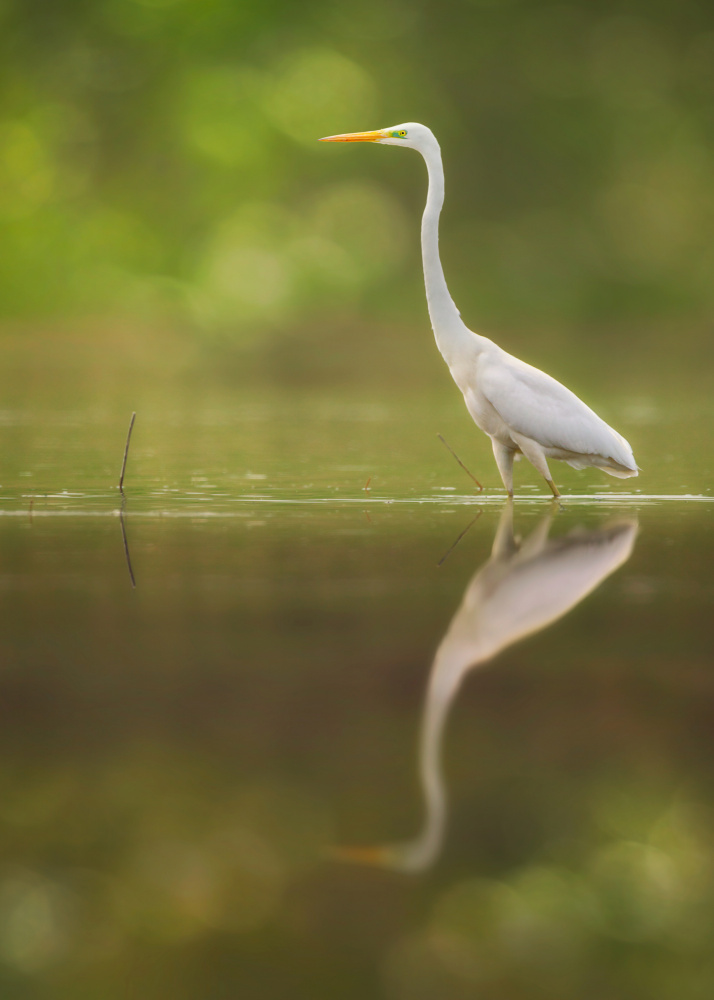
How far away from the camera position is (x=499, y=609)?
10.1 ft

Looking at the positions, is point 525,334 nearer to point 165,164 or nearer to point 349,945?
point 165,164

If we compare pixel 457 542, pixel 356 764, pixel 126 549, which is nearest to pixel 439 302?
pixel 457 542

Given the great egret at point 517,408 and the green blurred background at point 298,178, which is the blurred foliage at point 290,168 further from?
the great egret at point 517,408

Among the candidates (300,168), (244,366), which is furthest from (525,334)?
(244,366)

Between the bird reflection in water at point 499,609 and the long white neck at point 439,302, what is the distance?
0.89 m

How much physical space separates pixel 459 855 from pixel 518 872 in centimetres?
8

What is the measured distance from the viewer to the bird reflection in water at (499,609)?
1.80 metres

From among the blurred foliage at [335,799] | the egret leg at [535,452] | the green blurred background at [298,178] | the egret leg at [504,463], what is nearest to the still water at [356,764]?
the blurred foliage at [335,799]

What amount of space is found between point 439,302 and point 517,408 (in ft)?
1.98

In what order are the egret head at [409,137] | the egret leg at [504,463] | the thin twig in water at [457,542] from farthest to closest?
the egret head at [409,137] < the egret leg at [504,463] < the thin twig in water at [457,542]

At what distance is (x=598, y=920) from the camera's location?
165cm

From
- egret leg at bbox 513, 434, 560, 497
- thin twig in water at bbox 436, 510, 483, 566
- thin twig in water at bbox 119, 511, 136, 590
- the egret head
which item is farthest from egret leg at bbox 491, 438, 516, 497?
thin twig in water at bbox 119, 511, 136, 590

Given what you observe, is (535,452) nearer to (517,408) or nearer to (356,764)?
(517,408)

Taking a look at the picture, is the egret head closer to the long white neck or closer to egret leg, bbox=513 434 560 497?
the long white neck
